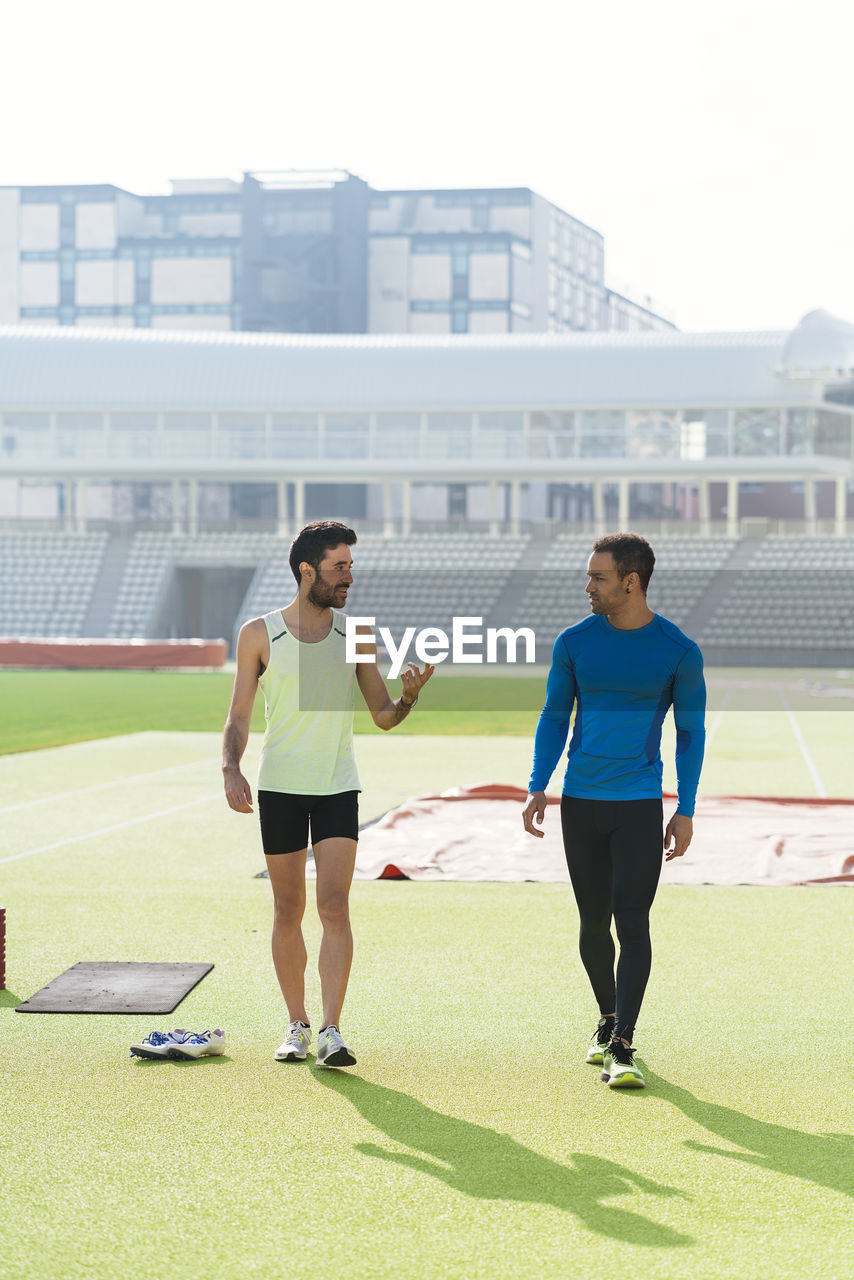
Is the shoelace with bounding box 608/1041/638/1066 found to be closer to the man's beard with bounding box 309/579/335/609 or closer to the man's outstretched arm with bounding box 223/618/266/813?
the man's outstretched arm with bounding box 223/618/266/813

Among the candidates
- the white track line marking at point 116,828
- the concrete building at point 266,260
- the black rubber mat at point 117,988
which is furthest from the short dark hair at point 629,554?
the concrete building at point 266,260

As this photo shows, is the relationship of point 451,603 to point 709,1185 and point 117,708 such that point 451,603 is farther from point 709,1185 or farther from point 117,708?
point 709,1185

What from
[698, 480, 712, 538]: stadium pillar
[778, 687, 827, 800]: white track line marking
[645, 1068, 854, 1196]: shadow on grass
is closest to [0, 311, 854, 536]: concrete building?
[698, 480, 712, 538]: stadium pillar

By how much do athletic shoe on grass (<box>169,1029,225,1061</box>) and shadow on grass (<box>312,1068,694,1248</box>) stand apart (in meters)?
0.86

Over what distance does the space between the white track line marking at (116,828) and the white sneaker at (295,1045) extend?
20.0 feet

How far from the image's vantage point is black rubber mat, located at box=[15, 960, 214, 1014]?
758 centimetres

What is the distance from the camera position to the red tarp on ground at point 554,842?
1177cm

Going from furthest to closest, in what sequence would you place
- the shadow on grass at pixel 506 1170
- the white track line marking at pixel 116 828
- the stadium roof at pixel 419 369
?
the stadium roof at pixel 419 369 → the white track line marking at pixel 116 828 → the shadow on grass at pixel 506 1170

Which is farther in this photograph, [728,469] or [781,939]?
[728,469]

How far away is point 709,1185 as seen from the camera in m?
5.18

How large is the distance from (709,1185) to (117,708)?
27028mm

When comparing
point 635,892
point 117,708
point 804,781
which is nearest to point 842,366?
point 117,708

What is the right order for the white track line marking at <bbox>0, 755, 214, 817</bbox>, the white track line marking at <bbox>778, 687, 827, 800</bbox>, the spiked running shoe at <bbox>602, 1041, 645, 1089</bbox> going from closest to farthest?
1. the spiked running shoe at <bbox>602, 1041, 645, 1089</bbox>
2. the white track line marking at <bbox>0, 755, 214, 817</bbox>
3. the white track line marking at <bbox>778, 687, 827, 800</bbox>

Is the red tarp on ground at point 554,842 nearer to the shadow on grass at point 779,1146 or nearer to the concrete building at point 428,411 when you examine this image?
the shadow on grass at point 779,1146
